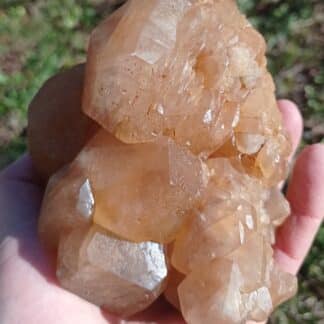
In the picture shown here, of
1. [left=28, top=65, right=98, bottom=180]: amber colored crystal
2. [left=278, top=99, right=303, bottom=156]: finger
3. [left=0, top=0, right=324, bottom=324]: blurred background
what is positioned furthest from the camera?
[left=0, top=0, right=324, bottom=324]: blurred background

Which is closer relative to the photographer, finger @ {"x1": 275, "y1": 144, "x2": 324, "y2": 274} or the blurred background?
finger @ {"x1": 275, "y1": 144, "x2": 324, "y2": 274}

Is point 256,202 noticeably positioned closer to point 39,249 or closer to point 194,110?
point 194,110

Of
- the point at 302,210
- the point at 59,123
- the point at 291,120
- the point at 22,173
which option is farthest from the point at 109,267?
the point at 291,120

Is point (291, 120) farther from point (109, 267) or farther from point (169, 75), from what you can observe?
point (109, 267)

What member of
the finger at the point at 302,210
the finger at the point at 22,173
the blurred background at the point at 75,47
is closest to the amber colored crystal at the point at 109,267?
the finger at the point at 22,173

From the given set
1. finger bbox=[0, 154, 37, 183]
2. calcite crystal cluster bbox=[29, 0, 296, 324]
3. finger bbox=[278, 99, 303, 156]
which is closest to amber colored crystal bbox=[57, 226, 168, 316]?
calcite crystal cluster bbox=[29, 0, 296, 324]

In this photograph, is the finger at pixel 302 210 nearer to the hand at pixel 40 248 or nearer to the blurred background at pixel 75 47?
the hand at pixel 40 248

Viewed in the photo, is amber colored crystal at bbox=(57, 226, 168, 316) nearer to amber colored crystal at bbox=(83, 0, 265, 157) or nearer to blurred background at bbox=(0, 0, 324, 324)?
amber colored crystal at bbox=(83, 0, 265, 157)

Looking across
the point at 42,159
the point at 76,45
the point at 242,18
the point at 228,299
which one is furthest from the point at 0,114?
the point at 228,299
